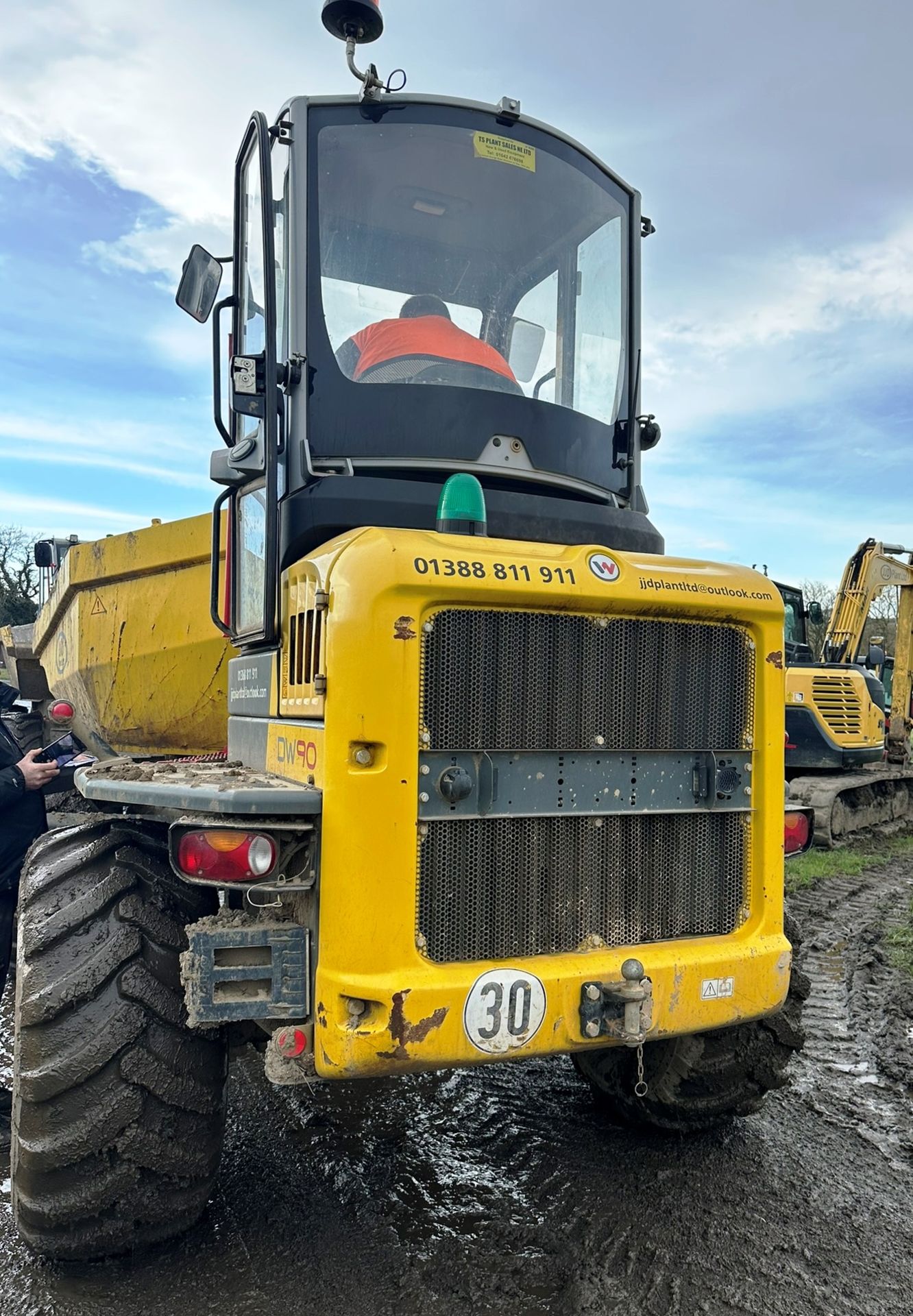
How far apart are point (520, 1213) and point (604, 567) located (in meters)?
2.01

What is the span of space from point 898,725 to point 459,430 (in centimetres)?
1307

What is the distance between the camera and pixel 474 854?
9.21ft

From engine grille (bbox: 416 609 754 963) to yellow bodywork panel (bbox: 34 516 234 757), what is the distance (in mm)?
2431

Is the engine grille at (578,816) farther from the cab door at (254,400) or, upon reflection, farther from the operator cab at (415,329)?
the cab door at (254,400)

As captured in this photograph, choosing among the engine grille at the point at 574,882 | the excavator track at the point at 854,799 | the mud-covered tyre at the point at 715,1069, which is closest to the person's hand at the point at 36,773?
the engine grille at the point at 574,882

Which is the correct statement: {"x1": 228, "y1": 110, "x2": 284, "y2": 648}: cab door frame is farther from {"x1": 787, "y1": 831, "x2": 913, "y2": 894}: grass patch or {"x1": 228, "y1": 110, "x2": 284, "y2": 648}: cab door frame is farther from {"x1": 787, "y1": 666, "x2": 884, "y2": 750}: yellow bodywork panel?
{"x1": 787, "y1": 666, "x2": 884, "y2": 750}: yellow bodywork panel

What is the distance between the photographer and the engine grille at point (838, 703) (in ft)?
40.9

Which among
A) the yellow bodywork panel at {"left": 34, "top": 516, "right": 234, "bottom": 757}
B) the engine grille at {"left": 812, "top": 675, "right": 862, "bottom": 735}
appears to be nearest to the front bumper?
the yellow bodywork panel at {"left": 34, "top": 516, "right": 234, "bottom": 757}

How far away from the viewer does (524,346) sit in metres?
3.86

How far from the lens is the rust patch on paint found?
2.58 m

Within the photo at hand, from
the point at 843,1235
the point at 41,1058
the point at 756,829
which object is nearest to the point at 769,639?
the point at 756,829

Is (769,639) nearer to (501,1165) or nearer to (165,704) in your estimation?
(501,1165)

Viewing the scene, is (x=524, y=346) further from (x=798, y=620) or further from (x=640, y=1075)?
(x=798, y=620)

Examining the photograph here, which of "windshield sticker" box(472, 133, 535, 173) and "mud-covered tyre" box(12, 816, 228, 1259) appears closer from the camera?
"mud-covered tyre" box(12, 816, 228, 1259)
